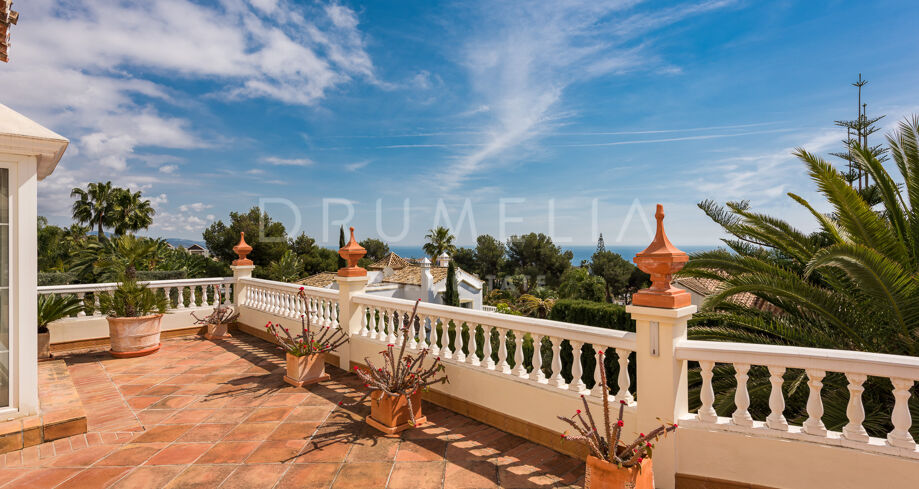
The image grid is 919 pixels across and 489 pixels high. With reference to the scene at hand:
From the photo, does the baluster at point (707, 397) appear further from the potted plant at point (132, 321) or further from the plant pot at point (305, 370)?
the potted plant at point (132, 321)

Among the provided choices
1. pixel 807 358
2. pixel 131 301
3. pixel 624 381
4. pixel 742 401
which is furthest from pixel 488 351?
pixel 131 301

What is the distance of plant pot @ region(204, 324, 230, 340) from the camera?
7.40 meters

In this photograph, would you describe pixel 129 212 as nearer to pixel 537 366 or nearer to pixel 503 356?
pixel 503 356

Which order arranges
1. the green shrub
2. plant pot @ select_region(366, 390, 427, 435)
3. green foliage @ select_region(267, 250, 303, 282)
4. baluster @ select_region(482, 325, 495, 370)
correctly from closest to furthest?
plant pot @ select_region(366, 390, 427, 435) → baluster @ select_region(482, 325, 495, 370) → the green shrub → green foliage @ select_region(267, 250, 303, 282)

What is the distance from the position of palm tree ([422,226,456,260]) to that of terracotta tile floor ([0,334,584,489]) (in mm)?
43682

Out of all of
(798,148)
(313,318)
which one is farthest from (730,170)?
(313,318)

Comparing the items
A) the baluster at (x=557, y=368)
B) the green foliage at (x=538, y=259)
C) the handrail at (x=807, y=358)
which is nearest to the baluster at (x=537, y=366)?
the baluster at (x=557, y=368)

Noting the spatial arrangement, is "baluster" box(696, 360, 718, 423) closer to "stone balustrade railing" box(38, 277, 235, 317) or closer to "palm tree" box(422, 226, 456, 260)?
"stone balustrade railing" box(38, 277, 235, 317)

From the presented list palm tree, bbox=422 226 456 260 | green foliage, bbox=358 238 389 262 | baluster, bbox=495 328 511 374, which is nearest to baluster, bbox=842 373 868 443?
baluster, bbox=495 328 511 374

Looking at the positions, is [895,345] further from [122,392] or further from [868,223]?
[122,392]

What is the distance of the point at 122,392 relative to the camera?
184 inches

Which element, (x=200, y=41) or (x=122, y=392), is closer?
(x=122, y=392)

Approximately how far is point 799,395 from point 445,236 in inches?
1785

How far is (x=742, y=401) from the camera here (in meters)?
2.59
